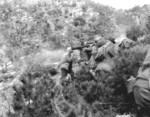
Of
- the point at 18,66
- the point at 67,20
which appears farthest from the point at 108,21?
the point at 18,66

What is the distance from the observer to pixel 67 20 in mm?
13578

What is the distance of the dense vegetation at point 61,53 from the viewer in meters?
4.07

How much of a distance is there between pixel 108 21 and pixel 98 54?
8522 mm

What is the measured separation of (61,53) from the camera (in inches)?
354

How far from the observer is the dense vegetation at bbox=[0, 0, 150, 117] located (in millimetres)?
4074

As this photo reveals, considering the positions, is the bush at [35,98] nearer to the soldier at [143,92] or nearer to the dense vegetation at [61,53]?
the dense vegetation at [61,53]

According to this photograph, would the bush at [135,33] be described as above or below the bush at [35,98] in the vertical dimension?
above

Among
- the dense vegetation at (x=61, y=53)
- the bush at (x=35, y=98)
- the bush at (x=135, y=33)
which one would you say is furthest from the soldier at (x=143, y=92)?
the bush at (x=135, y=33)

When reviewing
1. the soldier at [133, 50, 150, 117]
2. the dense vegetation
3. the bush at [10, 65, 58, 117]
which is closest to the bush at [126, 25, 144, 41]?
the dense vegetation

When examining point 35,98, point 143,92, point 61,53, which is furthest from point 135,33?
point 35,98

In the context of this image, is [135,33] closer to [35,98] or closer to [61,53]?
[61,53]

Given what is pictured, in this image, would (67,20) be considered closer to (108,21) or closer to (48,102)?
(108,21)

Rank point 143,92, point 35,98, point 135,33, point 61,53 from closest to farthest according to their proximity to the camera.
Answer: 1. point 143,92
2. point 35,98
3. point 135,33
4. point 61,53

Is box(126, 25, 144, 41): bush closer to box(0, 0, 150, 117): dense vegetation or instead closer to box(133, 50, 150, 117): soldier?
box(0, 0, 150, 117): dense vegetation
